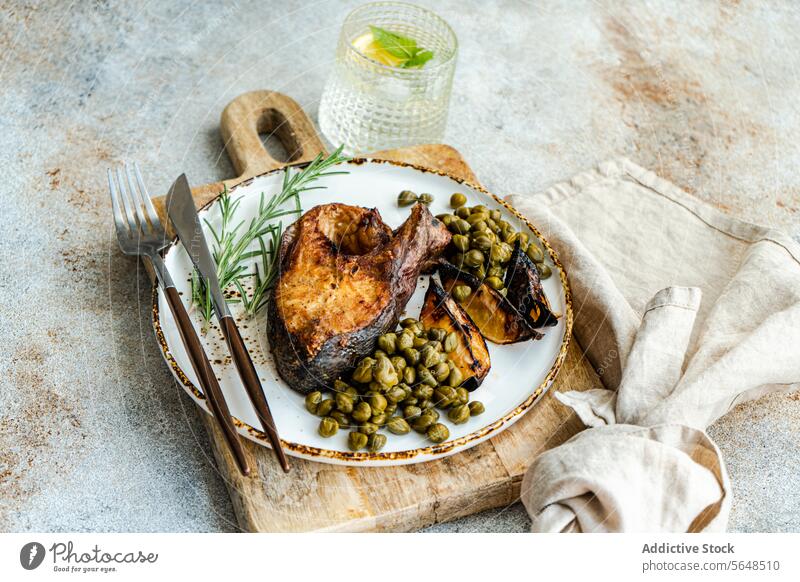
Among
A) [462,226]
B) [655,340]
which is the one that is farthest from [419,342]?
[655,340]

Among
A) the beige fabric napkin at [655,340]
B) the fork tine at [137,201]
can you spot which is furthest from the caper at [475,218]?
the fork tine at [137,201]

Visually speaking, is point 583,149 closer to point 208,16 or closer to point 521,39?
point 521,39

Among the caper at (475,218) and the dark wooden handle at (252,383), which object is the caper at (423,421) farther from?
the caper at (475,218)

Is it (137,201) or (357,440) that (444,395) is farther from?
(137,201)

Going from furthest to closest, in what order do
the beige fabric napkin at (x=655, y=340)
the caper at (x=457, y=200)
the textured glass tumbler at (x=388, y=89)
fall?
1. the textured glass tumbler at (x=388, y=89)
2. the caper at (x=457, y=200)
3. the beige fabric napkin at (x=655, y=340)

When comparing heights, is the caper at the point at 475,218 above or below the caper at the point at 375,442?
above

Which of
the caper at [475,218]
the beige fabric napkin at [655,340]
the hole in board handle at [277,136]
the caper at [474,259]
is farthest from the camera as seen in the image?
the hole in board handle at [277,136]

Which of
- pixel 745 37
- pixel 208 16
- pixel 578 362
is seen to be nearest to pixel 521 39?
pixel 745 37
